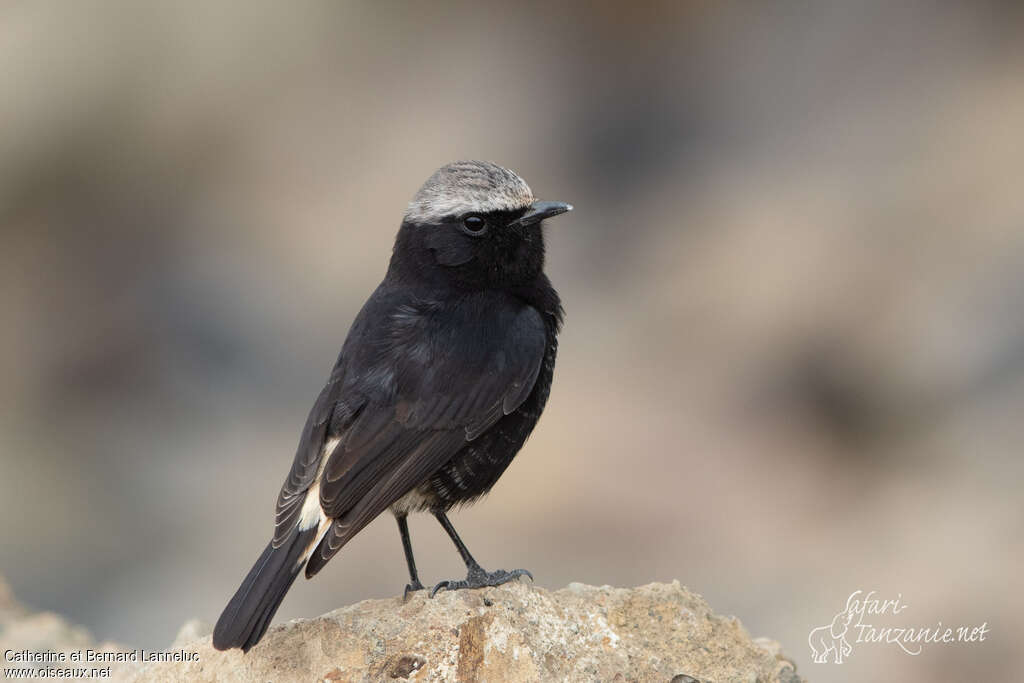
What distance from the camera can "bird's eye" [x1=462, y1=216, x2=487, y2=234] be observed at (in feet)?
19.4

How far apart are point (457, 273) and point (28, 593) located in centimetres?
851

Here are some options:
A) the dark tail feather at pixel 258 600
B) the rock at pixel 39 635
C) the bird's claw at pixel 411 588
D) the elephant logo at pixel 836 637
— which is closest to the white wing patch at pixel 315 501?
the dark tail feather at pixel 258 600

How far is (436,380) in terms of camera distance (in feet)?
18.4

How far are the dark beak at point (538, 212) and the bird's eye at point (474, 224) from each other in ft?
0.47

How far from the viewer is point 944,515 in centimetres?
1156

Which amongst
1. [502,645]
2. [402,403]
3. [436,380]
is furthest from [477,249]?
[502,645]

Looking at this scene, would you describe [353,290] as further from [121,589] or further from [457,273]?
[457,273]

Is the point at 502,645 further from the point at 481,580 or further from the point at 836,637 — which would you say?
the point at 836,637

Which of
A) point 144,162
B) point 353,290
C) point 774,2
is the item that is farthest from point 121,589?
point 774,2

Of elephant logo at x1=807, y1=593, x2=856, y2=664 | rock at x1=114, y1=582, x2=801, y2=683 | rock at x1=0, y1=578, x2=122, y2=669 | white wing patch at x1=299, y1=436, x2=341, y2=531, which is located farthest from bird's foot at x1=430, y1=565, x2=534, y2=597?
elephant logo at x1=807, y1=593, x2=856, y2=664

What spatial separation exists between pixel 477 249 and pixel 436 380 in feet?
2.37

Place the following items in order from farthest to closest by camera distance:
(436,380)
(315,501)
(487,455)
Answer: (487,455) → (436,380) → (315,501)

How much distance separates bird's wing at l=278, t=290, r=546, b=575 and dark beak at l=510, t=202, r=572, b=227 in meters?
0.41

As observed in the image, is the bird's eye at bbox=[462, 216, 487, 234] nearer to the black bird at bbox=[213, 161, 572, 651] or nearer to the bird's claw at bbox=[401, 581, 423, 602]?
the black bird at bbox=[213, 161, 572, 651]
